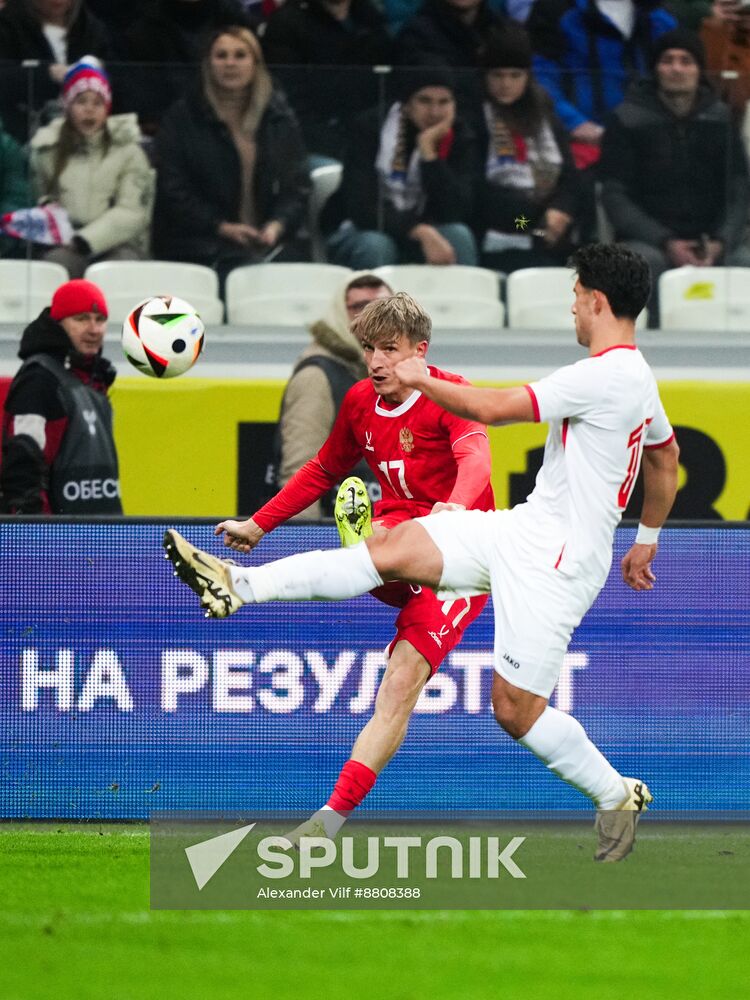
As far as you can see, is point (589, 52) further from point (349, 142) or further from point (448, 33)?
point (349, 142)

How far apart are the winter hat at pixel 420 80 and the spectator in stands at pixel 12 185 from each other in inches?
80.3

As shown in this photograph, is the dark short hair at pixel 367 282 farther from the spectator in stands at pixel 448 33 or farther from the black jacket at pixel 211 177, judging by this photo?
the spectator in stands at pixel 448 33

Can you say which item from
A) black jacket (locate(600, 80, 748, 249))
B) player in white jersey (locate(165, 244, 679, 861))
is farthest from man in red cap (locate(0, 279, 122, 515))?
black jacket (locate(600, 80, 748, 249))

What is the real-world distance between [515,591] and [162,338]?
208 centimetres

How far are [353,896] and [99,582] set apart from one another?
1.84 metres

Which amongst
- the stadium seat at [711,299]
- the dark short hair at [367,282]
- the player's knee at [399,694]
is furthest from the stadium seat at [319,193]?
the player's knee at [399,694]

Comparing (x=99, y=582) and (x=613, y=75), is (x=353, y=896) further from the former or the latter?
(x=613, y=75)

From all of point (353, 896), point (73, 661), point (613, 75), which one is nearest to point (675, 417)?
point (613, 75)

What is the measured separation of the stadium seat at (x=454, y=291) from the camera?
917 cm

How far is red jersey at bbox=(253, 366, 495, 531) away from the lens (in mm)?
5773

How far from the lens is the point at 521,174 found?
9.20 metres

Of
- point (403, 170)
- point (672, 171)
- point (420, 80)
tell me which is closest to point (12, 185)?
point (403, 170)

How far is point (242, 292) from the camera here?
30.3ft

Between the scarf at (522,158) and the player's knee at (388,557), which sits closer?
the player's knee at (388,557)
